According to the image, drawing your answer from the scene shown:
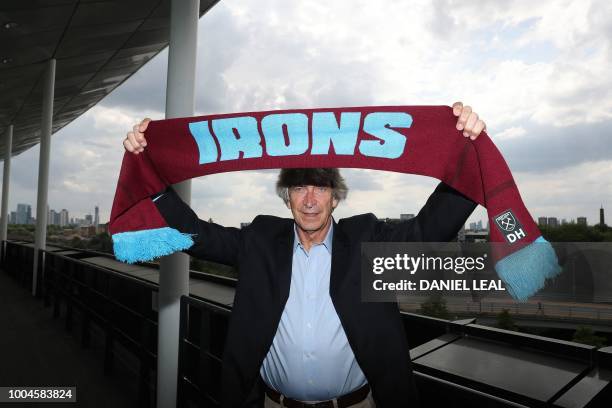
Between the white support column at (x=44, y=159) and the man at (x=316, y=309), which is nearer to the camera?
the man at (x=316, y=309)

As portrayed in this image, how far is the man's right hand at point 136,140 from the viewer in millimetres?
1581

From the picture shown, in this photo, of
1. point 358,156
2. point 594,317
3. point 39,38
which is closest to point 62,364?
point 358,156

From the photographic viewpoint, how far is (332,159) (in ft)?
4.77

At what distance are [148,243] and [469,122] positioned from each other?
45.2 inches

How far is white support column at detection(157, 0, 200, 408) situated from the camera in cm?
263

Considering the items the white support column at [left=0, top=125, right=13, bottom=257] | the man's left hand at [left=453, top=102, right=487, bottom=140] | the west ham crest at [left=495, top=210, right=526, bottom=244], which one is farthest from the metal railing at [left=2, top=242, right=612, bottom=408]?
the white support column at [left=0, top=125, right=13, bottom=257]

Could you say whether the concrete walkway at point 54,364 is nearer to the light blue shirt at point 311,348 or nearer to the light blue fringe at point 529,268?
the light blue shirt at point 311,348

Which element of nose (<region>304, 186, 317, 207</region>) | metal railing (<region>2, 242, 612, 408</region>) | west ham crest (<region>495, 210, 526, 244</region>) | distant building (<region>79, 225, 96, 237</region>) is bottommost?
distant building (<region>79, 225, 96, 237</region>)

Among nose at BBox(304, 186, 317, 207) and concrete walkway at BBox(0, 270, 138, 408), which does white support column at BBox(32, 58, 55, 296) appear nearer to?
concrete walkway at BBox(0, 270, 138, 408)

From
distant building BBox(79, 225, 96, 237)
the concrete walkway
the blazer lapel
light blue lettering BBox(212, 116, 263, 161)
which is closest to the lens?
the blazer lapel

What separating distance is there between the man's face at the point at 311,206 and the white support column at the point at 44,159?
8136mm

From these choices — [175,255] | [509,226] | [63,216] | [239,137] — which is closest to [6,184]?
[175,255]

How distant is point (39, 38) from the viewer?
675cm

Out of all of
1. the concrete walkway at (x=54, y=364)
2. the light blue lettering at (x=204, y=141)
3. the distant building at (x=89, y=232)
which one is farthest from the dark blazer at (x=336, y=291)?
the distant building at (x=89, y=232)
